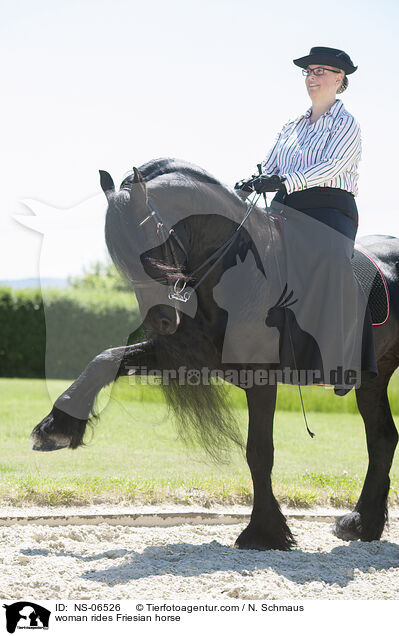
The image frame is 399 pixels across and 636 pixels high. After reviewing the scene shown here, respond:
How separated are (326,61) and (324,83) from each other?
15cm

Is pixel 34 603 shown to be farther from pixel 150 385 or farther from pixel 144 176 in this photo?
pixel 144 176

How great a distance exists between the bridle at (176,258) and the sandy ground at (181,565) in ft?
5.23

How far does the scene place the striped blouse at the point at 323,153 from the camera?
478 centimetres

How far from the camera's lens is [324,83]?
5.05 metres

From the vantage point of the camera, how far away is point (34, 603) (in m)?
3.54

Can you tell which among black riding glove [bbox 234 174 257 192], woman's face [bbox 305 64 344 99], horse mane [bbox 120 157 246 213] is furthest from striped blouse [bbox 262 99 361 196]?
horse mane [bbox 120 157 246 213]

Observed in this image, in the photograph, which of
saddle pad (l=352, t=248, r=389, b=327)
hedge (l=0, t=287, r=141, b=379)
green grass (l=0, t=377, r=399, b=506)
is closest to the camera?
saddle pad (l=352, t=248, r=389, b=327)

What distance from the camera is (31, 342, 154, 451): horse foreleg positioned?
4.59m

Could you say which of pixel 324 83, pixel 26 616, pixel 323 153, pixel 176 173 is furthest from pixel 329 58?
pixel 26 616

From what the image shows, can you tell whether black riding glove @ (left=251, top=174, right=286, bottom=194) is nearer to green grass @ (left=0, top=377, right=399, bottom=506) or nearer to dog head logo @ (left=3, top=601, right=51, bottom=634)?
green grass @ (left=0, top=377, right=399, bottom=506)

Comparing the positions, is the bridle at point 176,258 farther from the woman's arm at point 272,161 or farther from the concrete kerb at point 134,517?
the concrete kerb at point 134,517

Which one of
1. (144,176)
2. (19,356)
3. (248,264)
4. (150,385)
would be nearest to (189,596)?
(150,385)

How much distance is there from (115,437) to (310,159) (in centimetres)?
619

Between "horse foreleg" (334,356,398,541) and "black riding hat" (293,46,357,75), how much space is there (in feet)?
7.34
